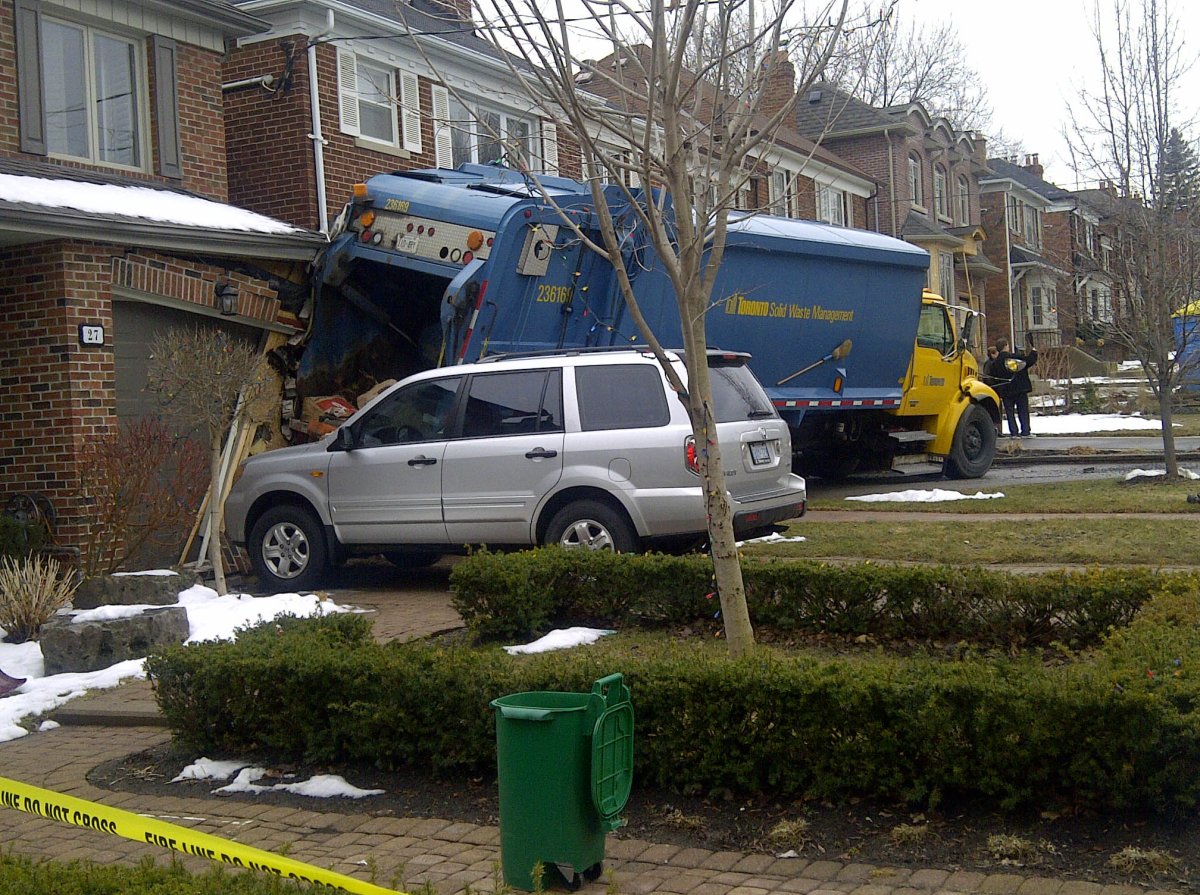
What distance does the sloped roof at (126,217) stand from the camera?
10719 mm

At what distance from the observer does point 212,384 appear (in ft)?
32.6

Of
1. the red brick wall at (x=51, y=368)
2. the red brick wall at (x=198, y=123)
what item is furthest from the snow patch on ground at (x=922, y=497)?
the red brick wall at (x=51, y=368)

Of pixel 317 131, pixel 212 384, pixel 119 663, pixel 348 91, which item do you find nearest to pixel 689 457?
pixel 212 384

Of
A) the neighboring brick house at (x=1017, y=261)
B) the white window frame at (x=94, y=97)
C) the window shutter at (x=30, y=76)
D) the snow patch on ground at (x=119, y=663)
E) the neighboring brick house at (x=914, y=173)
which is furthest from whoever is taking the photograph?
the neighboring brick house at (x=1017, y=261)

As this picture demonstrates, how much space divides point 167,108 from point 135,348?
3.08 meters

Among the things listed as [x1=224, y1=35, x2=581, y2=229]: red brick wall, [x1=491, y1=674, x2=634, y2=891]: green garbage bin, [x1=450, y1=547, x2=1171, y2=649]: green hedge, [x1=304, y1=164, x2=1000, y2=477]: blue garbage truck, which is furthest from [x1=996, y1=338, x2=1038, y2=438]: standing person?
[x1=491, y1=674, x2=634, y2=891]: green garbage bin

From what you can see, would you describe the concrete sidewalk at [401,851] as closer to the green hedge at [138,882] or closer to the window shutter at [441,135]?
the green hedge at [138,882]

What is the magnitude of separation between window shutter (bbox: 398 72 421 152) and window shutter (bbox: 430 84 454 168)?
0.89ft

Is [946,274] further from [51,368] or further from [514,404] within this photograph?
[51,368]

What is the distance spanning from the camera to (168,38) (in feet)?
45.3

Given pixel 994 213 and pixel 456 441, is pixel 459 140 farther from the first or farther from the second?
pixel 994 213

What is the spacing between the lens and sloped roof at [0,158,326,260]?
1072 cm

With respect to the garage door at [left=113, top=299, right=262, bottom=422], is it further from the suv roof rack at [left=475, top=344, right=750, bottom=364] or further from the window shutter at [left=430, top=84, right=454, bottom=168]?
the window shutter at [left=430, top=84, right=454, bottom=168]

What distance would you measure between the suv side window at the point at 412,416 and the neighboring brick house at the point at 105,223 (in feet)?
7.92
